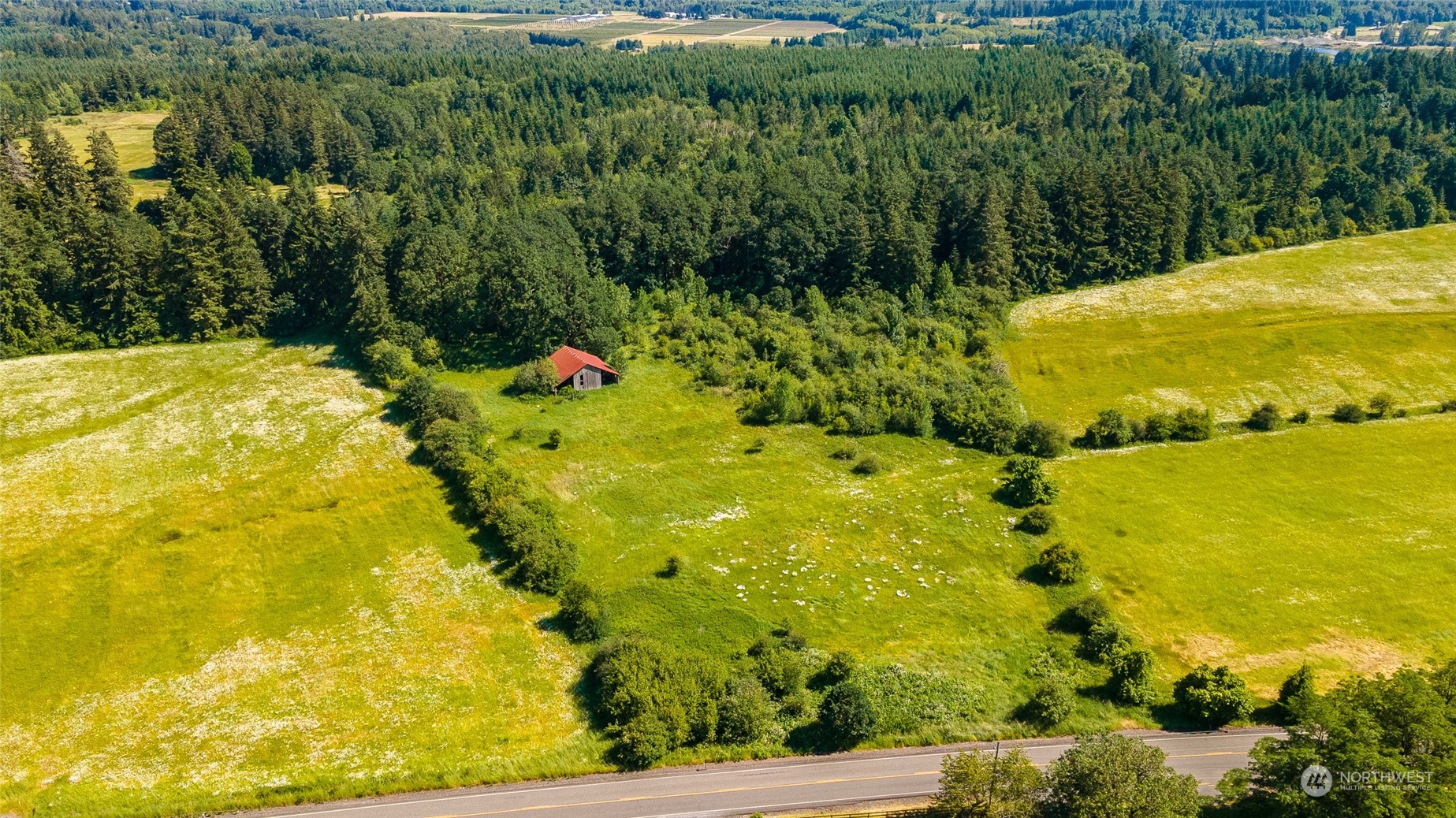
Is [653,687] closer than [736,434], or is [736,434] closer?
[653,687]

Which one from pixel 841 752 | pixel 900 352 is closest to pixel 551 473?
pixel 841 752

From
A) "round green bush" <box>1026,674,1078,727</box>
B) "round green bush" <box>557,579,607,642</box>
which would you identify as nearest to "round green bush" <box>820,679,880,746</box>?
"round green bush" <box>1026,674,1078,727</box>

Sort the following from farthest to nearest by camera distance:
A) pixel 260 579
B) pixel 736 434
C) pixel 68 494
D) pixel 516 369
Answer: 1. pixel 516 369
2. pixel 736 434
3. pixel 68 494
4. pixel 260 579

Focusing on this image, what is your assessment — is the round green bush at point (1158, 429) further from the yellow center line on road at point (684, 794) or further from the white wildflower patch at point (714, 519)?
the yellow center line on road at point (684, 794)

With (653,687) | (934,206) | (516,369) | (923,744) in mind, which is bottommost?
(923,744)

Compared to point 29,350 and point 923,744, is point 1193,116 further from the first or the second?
point 29,350

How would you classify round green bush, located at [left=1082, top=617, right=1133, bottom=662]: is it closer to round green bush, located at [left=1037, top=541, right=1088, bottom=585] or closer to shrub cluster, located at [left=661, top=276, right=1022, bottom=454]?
round green bush, located at [left=1037, top=541, right=1088, bottom=585]

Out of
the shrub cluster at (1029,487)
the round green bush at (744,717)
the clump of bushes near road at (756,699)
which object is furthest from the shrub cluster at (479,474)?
the shrub cluster at (1029,487)
